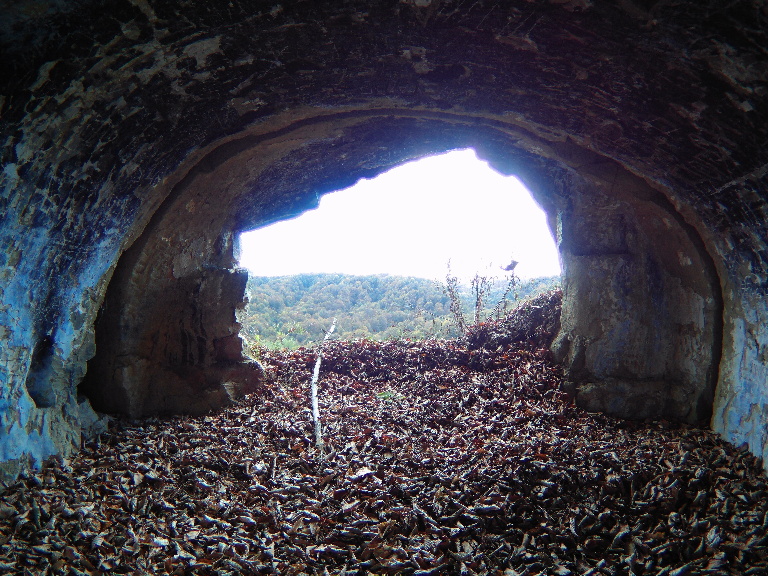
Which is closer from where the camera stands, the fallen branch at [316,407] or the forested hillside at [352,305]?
the fallen branch at [316,407]

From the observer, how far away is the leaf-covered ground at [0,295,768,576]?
2.73m

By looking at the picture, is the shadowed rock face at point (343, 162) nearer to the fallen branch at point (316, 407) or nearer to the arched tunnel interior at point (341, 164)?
the arched tunnel interior at point (341, 164)

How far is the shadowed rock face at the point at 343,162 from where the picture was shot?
262 centimetres

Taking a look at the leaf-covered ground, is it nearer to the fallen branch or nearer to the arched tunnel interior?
the fallen branch

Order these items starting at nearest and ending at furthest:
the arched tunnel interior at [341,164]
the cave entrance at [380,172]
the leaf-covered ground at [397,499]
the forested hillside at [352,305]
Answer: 1. the arched tunnel interior at [341,164]
2. the leaf-covered ground at [397,499]
3. the cave entrance at [380,172]
4. the forested hillside at [352,305]

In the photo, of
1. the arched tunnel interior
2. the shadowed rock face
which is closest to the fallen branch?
the arched tunnel interior

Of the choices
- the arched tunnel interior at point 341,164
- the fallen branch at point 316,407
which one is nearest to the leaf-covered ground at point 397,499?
the fallen branch at point 316,407

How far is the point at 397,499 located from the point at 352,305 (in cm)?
1700

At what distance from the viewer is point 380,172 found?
5.82 m

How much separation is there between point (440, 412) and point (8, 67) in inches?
207

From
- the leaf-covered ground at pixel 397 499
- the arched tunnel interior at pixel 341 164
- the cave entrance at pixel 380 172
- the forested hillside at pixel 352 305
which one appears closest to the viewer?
the arched tunnel interior at pixel 341 164

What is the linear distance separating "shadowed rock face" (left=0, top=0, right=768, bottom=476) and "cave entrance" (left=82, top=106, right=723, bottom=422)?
0.03 metres

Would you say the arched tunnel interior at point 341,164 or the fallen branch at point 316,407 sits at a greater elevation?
the arched tunnel interior at point 341,164

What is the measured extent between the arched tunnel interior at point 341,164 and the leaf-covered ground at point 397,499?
517mm
